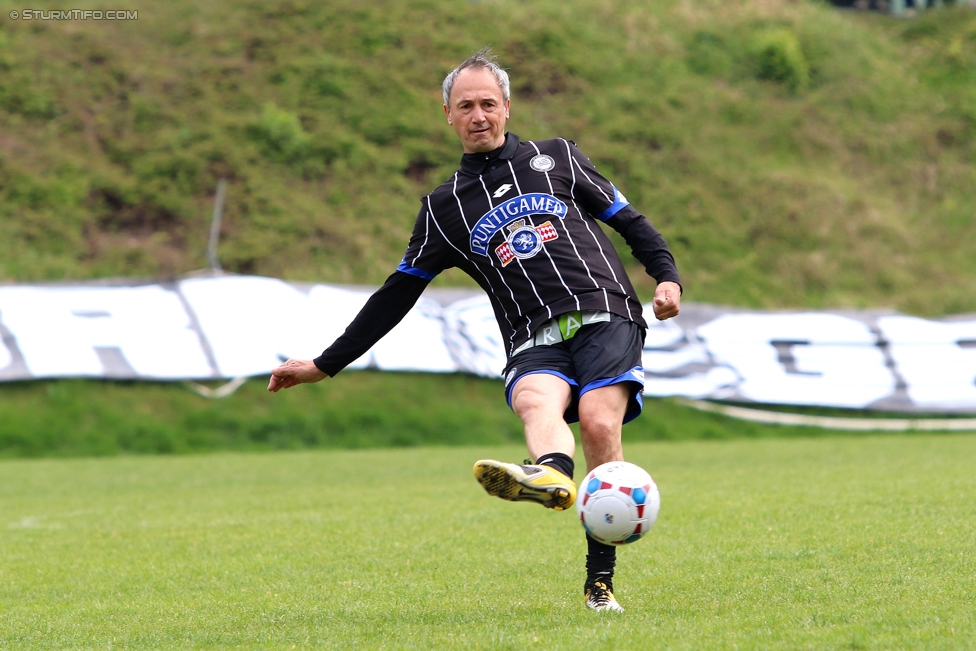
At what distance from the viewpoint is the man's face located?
5289 millimetres

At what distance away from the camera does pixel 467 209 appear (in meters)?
5.44

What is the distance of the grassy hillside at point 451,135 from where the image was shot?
2352 centimetres

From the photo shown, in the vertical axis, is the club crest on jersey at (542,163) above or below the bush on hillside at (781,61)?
above

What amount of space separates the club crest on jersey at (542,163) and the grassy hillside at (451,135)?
17.6 m

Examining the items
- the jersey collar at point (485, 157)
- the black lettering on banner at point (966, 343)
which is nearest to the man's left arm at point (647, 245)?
the jersey collar at point (485, 157)

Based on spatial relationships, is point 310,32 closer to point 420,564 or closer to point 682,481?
point 682,481

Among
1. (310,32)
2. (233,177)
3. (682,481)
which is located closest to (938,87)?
(310,32)

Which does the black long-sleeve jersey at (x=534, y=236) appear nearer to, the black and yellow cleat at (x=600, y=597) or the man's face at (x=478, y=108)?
the man's face at (x=478, y=108)

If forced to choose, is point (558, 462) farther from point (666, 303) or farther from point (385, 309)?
point (385, 309)

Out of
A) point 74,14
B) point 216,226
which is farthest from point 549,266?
point 74,14

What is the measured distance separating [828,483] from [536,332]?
6.49m

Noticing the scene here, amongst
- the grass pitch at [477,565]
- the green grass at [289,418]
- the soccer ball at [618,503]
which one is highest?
the soccer ball at [618,503]

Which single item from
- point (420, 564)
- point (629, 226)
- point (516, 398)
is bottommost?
point (420, 564)

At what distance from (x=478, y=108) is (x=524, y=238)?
63cm
